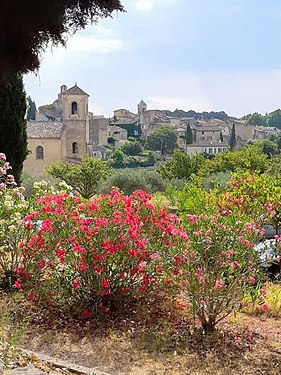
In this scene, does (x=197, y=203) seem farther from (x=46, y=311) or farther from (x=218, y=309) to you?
(x=46, y=311)

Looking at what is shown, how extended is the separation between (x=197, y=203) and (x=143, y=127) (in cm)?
9481

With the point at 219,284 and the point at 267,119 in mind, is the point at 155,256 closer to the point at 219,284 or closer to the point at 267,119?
the point at 219,284

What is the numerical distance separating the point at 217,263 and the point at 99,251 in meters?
1.13

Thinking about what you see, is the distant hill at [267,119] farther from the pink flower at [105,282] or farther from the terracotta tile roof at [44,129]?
the pink flower at [105,282]

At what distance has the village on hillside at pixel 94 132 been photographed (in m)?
46.2

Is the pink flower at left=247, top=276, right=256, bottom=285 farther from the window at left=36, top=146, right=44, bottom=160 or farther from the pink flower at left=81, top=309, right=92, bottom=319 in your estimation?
the window at left=36, top=146, right=44, bottom=160

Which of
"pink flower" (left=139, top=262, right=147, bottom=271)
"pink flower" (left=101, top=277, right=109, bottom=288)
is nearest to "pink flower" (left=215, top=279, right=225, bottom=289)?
"pink flower" (left=139, top=262, right=147, bottom=271)

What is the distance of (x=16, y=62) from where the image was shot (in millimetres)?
2369

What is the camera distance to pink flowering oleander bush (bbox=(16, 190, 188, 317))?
4.59 meters

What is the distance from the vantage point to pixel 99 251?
460 centimetres

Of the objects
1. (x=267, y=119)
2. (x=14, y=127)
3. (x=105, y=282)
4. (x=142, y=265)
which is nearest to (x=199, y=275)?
(x=142, y=265)

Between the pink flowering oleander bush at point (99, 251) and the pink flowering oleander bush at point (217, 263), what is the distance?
15 cm

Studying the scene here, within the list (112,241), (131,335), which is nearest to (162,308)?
(131,335)

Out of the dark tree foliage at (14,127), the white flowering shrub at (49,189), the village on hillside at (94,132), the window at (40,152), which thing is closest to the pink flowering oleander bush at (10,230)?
the white flowering shrub at (49,189)
